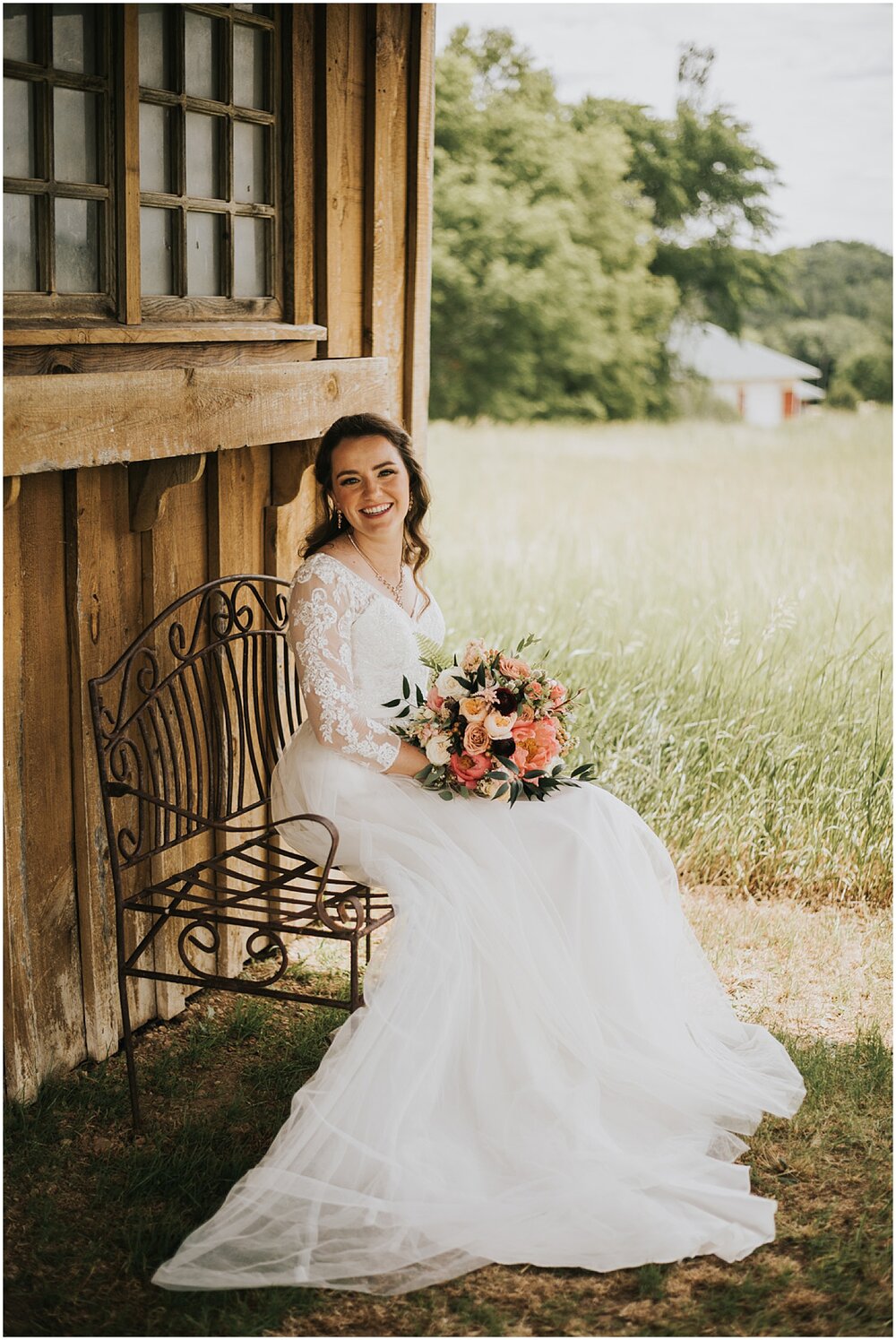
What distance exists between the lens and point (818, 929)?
471cm

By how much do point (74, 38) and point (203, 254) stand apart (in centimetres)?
71

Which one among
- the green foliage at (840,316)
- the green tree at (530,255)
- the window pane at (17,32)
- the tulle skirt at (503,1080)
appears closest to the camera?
the tulle skirt at (503,1080)

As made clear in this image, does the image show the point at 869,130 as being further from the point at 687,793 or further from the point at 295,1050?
the point at 295,1050

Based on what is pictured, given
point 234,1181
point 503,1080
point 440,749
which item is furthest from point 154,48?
point 234,1181

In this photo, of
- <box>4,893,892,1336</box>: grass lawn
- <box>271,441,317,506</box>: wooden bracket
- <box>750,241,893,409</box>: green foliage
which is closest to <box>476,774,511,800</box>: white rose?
<box>4,893,892,1336</box>: grass lawn

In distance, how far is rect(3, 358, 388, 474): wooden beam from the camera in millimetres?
2785

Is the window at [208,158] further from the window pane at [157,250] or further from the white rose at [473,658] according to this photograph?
the white rose at [473,658]

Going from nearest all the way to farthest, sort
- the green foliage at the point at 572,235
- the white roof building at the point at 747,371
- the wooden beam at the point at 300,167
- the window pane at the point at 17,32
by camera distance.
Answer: the window pane at the point at 17,32
the wooden beam at the point at 300,167
the green foliage at the point at 572,235
the white roof building at the point at 747,371

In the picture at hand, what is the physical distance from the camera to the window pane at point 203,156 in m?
3.59

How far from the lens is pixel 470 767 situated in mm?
3268

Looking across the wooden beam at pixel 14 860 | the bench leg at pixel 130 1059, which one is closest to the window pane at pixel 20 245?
the wooden beam at pixel 14 860

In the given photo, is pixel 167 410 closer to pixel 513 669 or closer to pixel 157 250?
pixel 157 250

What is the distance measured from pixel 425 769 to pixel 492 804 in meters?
0.19

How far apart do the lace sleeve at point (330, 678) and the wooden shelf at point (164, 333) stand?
2.25 ft
